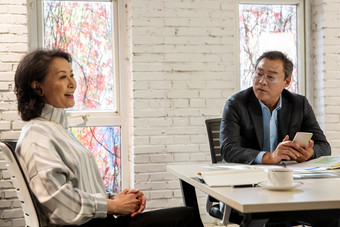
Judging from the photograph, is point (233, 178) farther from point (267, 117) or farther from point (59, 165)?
point (267, 117)

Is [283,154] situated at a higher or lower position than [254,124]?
lower

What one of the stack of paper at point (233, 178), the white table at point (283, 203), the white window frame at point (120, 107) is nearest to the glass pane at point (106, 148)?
the white window frame at point (120, 107)

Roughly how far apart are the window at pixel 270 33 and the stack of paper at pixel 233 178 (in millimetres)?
2579

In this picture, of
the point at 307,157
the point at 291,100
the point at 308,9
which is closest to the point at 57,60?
the point at 307,157

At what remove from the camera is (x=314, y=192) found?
4.76ft

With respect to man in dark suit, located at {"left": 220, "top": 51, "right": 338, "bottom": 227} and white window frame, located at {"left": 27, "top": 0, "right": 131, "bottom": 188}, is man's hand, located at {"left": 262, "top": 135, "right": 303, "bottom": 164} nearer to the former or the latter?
man in dark suit, located at {"left": 220, "top": 51, "right": 338, "bottom": 227}

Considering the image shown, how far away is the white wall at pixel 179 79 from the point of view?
3896 millimetres

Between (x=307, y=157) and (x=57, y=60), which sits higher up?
(x=57, y=60)

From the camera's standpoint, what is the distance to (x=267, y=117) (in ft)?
8.84

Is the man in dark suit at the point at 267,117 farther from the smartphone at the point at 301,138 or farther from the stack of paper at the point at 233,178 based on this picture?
the stack of paper at the point at 233,178

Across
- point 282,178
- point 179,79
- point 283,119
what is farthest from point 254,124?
point 179,79

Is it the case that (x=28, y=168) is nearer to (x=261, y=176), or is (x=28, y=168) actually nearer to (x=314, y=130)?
(x=261, y=176)

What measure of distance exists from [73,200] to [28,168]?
18 cm

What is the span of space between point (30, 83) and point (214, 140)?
4.74ft
